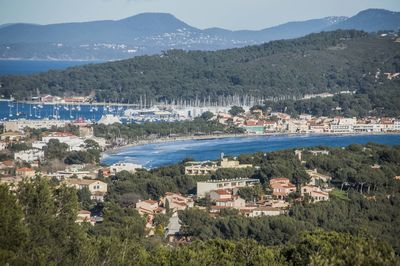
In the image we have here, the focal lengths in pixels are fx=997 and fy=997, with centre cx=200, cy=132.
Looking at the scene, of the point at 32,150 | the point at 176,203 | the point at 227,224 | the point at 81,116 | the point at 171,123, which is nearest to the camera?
the point at 227,224

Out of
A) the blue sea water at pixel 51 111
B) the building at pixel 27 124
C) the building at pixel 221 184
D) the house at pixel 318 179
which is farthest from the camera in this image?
the blue sea water at pixel 51 111

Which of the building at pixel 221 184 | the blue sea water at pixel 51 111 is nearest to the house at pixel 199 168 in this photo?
the building at pixel 221 184

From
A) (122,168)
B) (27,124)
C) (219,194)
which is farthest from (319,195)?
(27,124)

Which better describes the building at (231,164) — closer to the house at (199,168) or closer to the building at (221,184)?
the house at (199,168)

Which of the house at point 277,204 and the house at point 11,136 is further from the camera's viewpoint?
the house at point 11,136

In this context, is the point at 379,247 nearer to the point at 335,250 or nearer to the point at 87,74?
the point at 335,250

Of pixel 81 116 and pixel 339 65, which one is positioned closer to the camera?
pixel 81 116

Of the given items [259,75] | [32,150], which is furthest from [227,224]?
[259,75]
